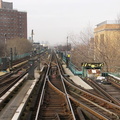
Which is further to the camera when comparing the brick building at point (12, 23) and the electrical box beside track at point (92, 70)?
the brick building at point (12, 23)

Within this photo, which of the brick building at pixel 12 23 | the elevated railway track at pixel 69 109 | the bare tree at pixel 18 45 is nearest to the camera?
the elevated railway track at pixel 69 109

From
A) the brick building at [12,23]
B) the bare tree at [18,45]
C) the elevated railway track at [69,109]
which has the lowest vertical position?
the elevated railway track at [69,109]

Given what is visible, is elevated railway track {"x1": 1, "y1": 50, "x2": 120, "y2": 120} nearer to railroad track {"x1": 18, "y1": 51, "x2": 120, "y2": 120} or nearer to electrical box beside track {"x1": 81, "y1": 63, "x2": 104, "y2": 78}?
railroad track {"x1": 18, "y1": 51, "x2": 120, "y2": 120}

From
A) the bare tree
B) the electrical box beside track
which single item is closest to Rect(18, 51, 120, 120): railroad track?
the electrical box beside track

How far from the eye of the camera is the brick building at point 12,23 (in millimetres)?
121113

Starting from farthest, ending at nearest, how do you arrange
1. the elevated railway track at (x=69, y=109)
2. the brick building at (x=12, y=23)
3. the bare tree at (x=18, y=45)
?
the brick building at (x=12, y=23)
the bare tree at (x=18, y=45)
the elevated railway track at (x=69, y=109)

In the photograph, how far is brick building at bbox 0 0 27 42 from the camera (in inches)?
4768

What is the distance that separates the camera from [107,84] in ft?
42.7

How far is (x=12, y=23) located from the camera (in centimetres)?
12444

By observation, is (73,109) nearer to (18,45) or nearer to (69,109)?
(69,109)

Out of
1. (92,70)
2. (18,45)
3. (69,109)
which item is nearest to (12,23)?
(18,45)

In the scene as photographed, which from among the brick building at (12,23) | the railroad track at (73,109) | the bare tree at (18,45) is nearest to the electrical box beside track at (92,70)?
the railroad track at (73,109)

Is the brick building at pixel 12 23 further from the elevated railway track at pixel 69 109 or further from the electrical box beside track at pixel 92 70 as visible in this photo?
the elevated railway track at pixel 69 109

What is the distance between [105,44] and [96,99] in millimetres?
26078
